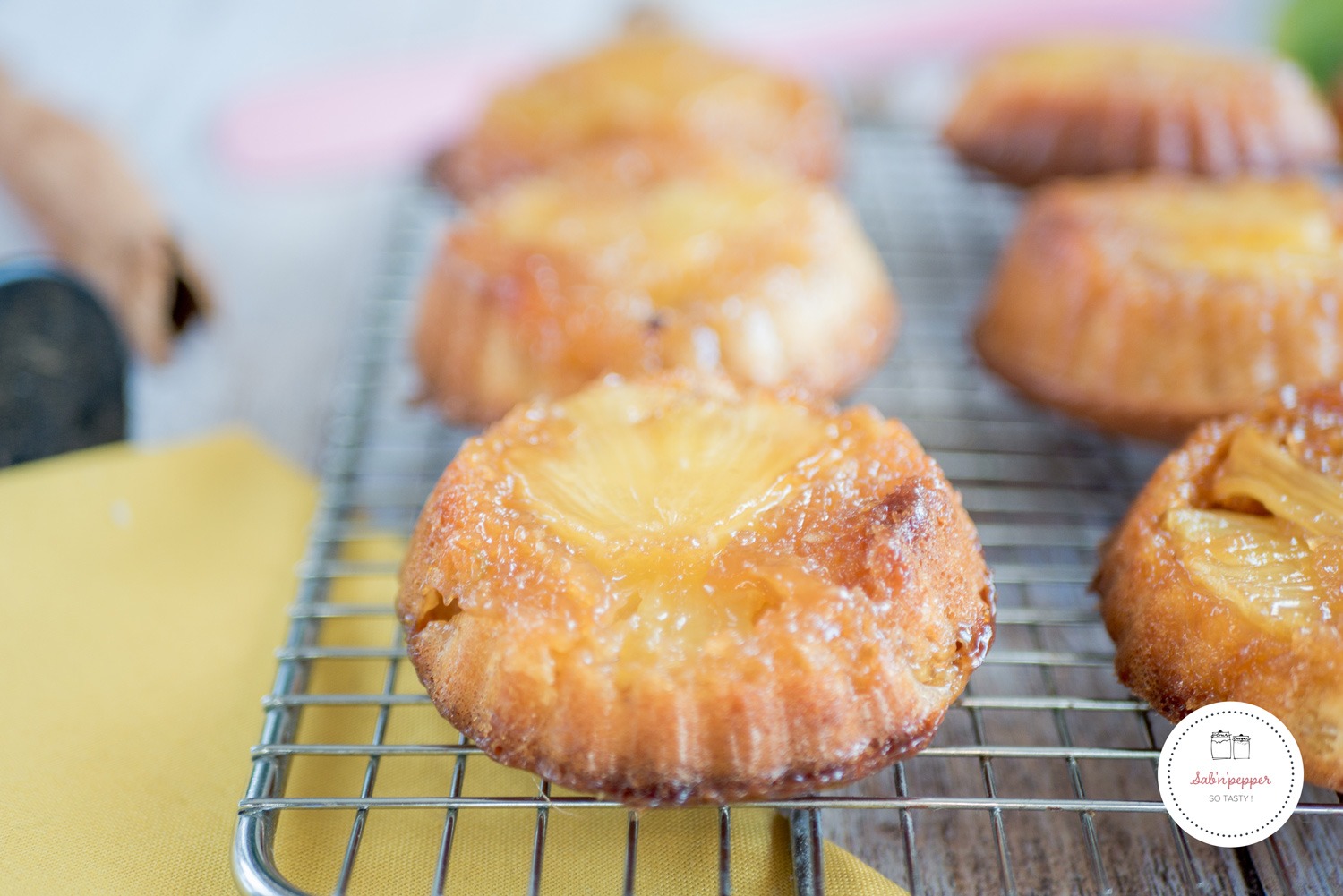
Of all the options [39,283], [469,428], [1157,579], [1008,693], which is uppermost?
[39,283]

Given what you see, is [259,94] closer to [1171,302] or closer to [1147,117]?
[1147,117]

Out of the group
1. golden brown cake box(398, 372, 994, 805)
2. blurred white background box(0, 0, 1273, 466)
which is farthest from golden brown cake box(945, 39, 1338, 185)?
golden brown cake box(398, 372, 994, 805)

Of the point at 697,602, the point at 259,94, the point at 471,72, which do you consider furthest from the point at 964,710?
the point at 259,94

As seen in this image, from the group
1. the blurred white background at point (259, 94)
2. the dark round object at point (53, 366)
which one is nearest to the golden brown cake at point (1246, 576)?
the blurred white background at point (259, 94)

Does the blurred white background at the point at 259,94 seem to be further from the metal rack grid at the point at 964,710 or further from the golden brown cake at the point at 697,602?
the golden brown cake at the point at 697,602

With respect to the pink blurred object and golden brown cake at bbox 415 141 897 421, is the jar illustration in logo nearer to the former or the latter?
golden brown cake at bbox 415 141 897 421

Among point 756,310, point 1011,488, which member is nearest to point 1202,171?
point 1011,488

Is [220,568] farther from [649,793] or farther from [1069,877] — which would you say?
[1069,877]
